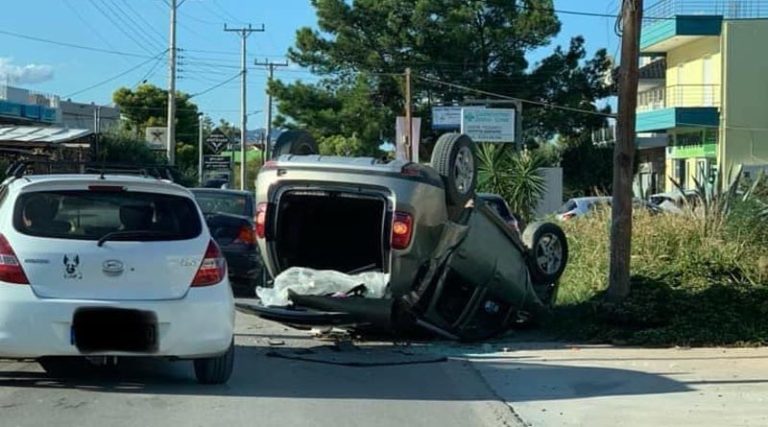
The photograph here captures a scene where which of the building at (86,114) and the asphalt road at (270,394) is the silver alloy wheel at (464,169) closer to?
the asphalt road at (270,394)

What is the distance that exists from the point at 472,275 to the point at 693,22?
28.5 meters

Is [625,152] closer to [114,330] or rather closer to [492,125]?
[114,330]

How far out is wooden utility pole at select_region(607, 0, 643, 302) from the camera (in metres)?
11.8

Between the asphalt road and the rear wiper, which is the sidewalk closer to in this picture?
the asphalt road

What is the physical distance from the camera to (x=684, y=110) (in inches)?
1459

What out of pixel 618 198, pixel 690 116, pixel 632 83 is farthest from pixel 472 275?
pixel 690 116

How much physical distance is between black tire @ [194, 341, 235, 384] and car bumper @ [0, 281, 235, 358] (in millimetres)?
233

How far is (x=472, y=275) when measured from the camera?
11469 mm

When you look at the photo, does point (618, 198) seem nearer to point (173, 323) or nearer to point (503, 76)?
point (173, 323)

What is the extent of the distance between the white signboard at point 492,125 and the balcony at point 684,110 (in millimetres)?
5059

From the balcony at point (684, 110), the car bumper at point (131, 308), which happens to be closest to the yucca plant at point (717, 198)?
the car bumper at point (131, 308)

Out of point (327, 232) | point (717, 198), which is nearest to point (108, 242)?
point (327, 232)

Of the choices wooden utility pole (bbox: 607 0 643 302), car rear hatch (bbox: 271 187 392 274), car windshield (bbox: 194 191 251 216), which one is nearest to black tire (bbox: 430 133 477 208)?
car rear hatch (bbox: 271 187 392 274)

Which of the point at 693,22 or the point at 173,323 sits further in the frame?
the point at 693,22
